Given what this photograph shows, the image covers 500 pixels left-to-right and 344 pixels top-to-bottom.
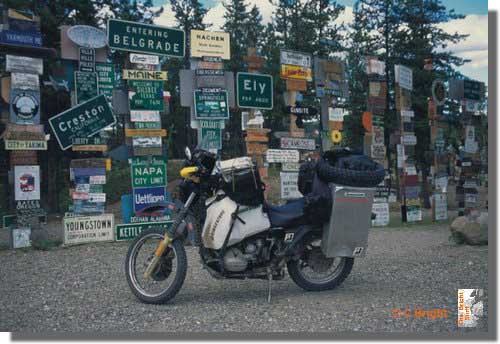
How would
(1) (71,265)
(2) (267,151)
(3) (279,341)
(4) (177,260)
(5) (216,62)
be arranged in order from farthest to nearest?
(2) (267,151)
(5) (216,62)
(1) (71,265)
(4) (177,260)
(3) (279,341)

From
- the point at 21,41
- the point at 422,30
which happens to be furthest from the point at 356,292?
the point at 422,30

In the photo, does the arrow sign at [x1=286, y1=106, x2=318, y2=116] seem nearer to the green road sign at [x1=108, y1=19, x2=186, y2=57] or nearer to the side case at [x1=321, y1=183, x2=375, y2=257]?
the green road sign at [x1=108, y1=19, x2=186, y2=57]

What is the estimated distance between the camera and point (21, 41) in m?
8.04

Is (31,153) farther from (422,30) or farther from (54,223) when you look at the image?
(422,30)

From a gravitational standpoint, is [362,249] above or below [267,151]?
below

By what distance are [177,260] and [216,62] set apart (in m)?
5.58

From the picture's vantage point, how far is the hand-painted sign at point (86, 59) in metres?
8.84

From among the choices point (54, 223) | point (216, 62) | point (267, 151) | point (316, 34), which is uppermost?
point (316, 34)

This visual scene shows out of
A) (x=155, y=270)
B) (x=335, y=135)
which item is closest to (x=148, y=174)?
(x=335, y=135)

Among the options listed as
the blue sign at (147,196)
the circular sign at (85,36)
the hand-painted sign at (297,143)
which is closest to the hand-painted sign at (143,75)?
the circular sign at (85,36)

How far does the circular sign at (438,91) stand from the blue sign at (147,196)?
20.6 feet

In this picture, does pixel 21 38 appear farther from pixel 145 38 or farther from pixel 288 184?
pixel 288 184

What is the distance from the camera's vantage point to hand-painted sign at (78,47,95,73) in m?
8.84

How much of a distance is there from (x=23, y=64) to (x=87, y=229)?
97.0 inches
